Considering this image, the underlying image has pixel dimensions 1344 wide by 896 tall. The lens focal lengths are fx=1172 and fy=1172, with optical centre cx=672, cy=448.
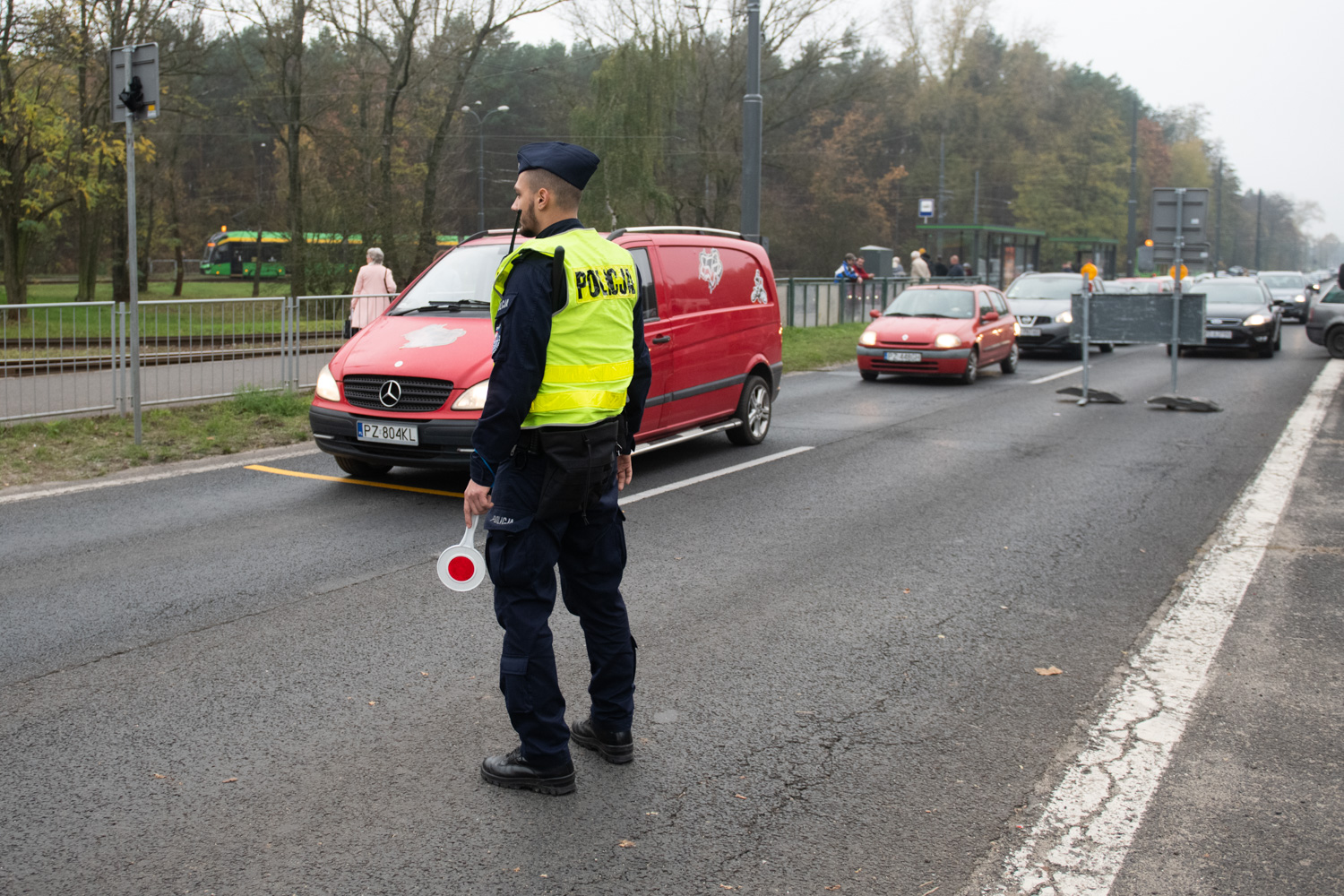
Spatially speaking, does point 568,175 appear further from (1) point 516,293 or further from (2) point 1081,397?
(2) point 1081,397

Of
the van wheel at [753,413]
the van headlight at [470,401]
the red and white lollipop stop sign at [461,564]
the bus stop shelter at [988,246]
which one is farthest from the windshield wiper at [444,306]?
the bus stop shelter at [988,246]

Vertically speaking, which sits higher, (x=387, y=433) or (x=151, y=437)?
(x=387, y=433)

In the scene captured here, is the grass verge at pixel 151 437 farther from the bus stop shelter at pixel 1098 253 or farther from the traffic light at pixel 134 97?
the bus stop shelter at pixel 1098 253

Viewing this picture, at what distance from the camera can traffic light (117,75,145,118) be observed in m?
9.80

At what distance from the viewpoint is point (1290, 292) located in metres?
A: 41.6

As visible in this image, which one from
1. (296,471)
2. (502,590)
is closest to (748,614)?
(502,590)

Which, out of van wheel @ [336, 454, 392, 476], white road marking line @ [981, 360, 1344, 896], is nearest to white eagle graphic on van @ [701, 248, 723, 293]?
van wheel @ [336, 454, 392, 476]

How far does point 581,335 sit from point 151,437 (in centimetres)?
818

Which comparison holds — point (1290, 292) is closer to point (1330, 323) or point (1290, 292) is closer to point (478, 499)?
point (1330, 323)

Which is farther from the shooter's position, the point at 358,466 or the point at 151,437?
the point at 151,437

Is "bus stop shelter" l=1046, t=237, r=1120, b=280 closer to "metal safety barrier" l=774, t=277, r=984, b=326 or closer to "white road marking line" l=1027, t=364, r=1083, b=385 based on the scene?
"metal safety barrier" l=774, t=277, r=984, b=326

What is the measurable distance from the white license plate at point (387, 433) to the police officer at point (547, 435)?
4.54 m

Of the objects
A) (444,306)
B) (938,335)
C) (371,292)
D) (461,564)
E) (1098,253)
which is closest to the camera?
(461,564)

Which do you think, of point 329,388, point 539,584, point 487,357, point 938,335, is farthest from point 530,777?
point 938,335
